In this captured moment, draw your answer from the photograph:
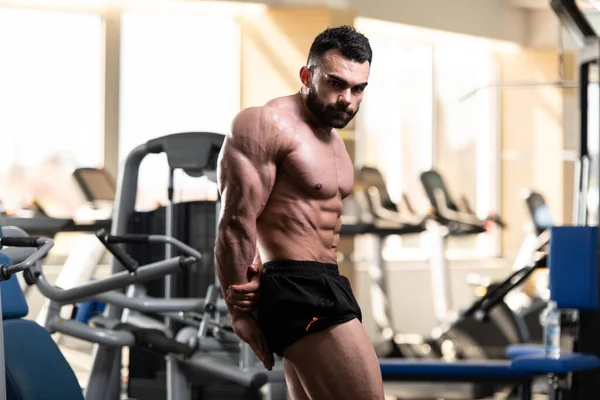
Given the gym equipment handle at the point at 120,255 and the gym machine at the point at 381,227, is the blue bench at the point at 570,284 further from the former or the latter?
the gym machine at the point at 381,227

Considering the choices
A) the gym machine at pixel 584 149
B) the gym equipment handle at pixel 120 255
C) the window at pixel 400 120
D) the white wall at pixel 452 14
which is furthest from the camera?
the window at pixel 400 120

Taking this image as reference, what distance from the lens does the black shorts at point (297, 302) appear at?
2.02m

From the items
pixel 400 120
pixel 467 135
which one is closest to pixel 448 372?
pixel 400 120

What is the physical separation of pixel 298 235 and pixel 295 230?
0.5 inches

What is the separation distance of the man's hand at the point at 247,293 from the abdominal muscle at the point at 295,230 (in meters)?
0.05

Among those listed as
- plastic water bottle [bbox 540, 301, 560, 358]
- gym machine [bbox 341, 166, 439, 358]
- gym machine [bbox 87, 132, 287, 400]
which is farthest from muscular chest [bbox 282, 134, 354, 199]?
gym machine [bbox 341, 166, 439, 358]

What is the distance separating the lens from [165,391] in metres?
3.92

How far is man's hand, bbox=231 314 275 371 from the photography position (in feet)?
6.77

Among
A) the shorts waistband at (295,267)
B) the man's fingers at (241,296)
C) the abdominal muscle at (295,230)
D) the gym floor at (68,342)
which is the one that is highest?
the abdominal muscle at (295,230)

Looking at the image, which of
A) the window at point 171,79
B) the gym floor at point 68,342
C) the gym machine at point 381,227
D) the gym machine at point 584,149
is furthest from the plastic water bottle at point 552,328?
the window at point 171,79

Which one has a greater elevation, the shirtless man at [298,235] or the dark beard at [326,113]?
the dark beard at [326,113]

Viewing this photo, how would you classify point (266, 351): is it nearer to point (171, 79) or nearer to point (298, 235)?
point (298, 235)

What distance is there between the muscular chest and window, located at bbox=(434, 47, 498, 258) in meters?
8.14

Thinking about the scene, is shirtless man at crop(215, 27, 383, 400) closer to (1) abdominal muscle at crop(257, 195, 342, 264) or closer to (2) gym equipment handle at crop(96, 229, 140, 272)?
(1) abdominal muscle at crop(257, 195, 342, 264)
